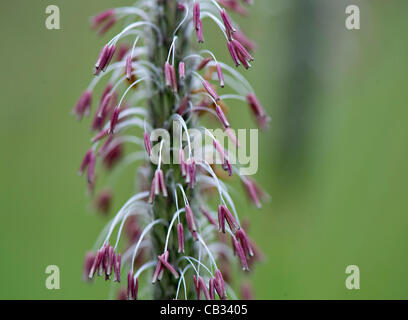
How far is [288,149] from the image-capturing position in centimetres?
704

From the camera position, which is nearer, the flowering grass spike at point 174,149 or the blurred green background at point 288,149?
the flowering grass spike at point 174,149

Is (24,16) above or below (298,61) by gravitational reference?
above

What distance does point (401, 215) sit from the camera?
8523 millimetres

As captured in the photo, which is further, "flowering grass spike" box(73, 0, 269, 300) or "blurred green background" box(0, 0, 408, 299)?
"blurred green background" box(0, 0, 408, 299)

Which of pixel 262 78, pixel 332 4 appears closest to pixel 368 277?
pixel 262 78

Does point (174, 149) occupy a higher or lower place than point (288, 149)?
higher

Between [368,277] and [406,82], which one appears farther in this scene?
[406,82]

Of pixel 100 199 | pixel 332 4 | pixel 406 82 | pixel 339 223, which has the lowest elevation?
pixel 339 223

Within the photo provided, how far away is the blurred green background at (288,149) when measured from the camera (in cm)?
702

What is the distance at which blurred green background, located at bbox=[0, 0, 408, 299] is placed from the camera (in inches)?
Result: 276

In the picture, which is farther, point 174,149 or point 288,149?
point 288,149

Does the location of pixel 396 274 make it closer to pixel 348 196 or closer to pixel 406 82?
pixel 348 196

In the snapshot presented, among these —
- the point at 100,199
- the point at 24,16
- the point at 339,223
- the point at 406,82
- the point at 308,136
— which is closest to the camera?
the point at 100,199
